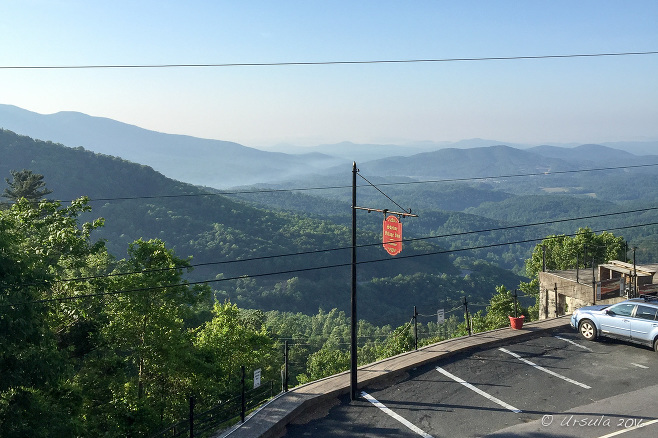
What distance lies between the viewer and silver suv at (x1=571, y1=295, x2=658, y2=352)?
51.8ft

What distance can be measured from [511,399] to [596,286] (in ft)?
47.4

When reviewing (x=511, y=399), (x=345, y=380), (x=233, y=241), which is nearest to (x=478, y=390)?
(x=511, y=399)

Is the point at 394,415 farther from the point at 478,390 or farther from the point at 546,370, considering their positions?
the point at 546,370

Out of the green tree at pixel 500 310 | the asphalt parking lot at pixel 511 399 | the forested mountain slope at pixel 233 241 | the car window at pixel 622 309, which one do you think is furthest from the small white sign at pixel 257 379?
the forested mountain slope at pixel 233 241

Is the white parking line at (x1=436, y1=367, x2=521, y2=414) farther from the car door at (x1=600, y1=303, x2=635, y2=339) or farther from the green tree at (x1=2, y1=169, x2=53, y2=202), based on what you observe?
the green tree at (x1=2, y1=169, x2=53, y2=202)

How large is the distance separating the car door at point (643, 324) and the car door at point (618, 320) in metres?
0.14

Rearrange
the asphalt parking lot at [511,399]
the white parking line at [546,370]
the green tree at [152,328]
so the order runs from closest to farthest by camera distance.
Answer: the asphalt parking lot at [511,399] < the white parking line at [546,370] < the green tree at [152,328]

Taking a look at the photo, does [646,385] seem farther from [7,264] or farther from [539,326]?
[7,264]

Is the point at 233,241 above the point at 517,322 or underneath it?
underneath

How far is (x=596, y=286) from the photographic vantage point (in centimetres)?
2495

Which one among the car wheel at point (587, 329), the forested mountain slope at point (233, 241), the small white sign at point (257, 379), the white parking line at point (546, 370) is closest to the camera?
the small white sign at point (257, 379)

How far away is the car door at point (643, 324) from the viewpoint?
15.7 m

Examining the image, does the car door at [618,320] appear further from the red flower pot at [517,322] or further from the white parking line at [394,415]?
the white parking line at [394,415]

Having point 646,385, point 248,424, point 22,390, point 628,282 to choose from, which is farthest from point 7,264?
point 628,282
